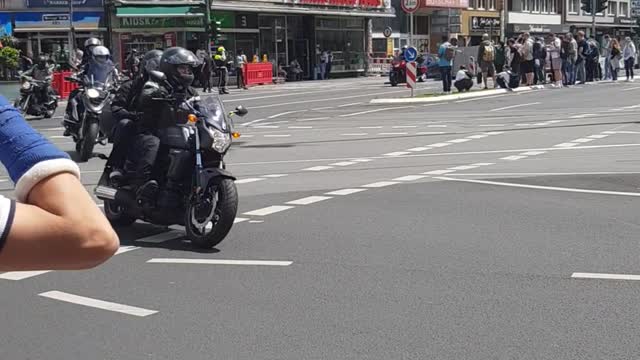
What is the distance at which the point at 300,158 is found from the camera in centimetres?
1375

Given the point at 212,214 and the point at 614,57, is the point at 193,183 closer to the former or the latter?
the point at 212,214

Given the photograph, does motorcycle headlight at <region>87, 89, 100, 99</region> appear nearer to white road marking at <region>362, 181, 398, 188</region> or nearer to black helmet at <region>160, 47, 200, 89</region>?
white road marking at <region>362, 181, 398, 188</region>

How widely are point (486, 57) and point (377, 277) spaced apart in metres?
25.0

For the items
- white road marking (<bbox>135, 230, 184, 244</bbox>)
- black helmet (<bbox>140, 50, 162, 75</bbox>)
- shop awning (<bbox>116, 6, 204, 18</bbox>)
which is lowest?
white road marking (<bbox>135, 230, 184, 244</bbox>)

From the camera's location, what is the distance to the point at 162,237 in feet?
25.8

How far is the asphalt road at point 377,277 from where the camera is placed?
473 centimetres

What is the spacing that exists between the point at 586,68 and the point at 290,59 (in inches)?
765

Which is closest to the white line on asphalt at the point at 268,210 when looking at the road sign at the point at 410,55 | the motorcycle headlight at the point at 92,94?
the motorcycle headlight at the point at 92,94

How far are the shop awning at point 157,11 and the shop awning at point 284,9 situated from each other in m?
1.10

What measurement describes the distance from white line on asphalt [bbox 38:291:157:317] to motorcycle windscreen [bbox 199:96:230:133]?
2180 mm

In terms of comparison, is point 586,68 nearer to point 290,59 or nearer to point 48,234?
point 290,59

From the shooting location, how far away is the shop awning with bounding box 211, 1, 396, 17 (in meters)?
44.0

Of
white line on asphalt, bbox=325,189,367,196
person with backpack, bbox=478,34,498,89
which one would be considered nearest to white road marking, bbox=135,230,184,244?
white line on asphalt, bbox=325,189,367,196

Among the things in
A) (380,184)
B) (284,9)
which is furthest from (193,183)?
(284,9)
